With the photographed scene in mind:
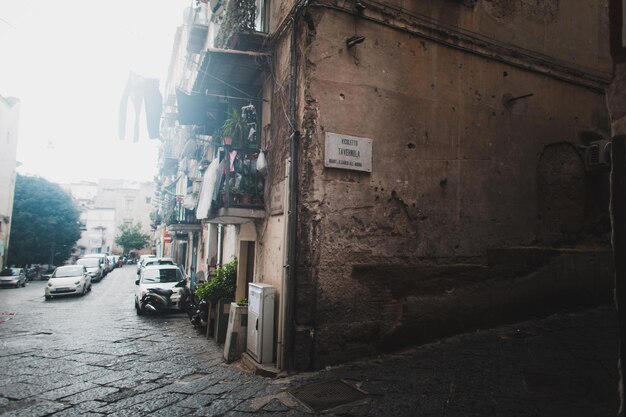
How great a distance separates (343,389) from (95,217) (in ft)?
223

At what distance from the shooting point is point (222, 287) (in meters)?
8.60

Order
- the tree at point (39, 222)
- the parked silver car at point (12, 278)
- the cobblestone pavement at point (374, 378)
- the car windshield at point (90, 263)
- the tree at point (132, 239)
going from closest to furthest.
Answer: the cobblestone pavement at point (374, 378) < the parked silver car at point (12, 278) < the car windshield at point (90, 263) < the tree at point (39, 222) < the tree at point (132, 239)

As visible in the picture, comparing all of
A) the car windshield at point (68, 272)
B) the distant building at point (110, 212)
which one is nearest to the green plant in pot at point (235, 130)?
the car windshield at point (68, 272)

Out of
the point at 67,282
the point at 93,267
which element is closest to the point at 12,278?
the point at 93,267

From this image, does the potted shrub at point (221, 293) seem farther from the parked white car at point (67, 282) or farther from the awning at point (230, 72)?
the parked white car at point (67, 282)

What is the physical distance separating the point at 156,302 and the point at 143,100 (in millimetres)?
6427

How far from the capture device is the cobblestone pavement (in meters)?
4.31

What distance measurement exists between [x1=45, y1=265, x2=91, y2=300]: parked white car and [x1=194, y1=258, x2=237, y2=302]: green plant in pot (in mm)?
11733

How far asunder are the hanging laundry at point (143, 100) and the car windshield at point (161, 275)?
7148 millimetres

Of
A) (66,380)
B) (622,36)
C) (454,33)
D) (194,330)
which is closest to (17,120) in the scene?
(194,330)

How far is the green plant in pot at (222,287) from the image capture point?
337 inches

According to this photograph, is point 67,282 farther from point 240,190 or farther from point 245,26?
point 245,26

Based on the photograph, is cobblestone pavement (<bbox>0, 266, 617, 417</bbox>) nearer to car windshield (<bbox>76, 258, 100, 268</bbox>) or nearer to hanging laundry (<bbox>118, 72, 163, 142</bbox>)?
hanging laundry (<bbox>118, 72, 163, 142</bbox>)

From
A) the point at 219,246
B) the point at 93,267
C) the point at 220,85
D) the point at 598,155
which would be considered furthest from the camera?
the point at 93,267
